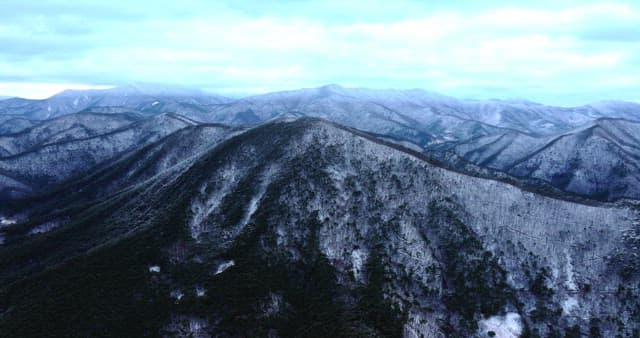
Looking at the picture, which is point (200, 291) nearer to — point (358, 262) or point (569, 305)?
point (358, 262)

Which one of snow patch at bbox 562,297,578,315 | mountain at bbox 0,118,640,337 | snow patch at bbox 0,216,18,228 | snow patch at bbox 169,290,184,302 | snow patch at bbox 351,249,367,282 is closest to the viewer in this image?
Answer: mountain at bbox 0,118,640,337

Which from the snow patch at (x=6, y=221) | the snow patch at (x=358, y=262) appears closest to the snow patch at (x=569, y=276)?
the snow patch at (x=358, y=262)

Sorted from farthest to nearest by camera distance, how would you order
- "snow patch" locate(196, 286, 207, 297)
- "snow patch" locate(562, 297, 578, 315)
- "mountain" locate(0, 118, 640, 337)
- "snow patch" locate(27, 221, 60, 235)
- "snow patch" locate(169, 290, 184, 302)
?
"snow patch" locate(27, 221, 60, 235)
"snow patch" locate(562, 297, 578, 315)
"snow patch" locate(196, 286, 207, 297)
"snow patch" locate(169, 290, 184, 302)
"mountain" locate(0, 118, 640, 337)

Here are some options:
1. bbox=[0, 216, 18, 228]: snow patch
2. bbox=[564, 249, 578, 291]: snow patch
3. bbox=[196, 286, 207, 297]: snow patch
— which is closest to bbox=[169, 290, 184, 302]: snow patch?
bbox=[196, 286, 207, 297]: snow patch

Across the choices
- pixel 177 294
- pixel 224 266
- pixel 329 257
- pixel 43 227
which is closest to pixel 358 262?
pixel 329 257

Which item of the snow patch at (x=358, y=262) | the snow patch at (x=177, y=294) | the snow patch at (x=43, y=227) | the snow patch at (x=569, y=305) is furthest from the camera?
the snow patch at (x=43, y=227)

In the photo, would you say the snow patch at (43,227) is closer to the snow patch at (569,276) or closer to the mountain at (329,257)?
the mountain at (329,257)

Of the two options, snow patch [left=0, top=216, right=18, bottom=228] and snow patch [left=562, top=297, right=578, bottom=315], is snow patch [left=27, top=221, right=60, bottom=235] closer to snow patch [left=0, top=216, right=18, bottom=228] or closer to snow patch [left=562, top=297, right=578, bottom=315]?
snow patch [left=0, top=216, right=18, bottom=228]

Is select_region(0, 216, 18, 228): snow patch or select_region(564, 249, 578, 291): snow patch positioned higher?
select_region(564, 249, 578, 291): snow patch
